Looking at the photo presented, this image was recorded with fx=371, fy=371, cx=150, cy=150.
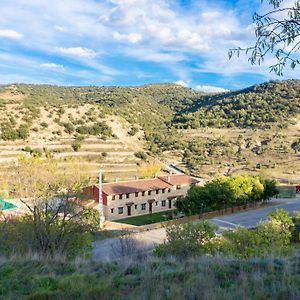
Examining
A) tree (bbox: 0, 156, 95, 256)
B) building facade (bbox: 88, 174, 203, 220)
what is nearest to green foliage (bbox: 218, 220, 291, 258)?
tree (bbox: 0, 156, 95, 256)

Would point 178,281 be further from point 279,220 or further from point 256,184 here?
point 256,184

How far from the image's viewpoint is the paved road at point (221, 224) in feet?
79.4

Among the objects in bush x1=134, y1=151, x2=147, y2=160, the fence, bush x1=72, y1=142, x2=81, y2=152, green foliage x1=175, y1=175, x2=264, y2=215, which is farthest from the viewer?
bush x1=134, y1=151, x2=147, y2=160

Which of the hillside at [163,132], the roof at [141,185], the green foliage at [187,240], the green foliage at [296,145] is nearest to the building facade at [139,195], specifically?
the roof at [141,185]

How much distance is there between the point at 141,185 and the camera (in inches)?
1841

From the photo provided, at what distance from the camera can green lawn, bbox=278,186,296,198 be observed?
53.9m

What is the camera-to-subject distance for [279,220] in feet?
81.0

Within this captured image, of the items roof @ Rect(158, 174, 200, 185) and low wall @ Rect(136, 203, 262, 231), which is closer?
low wall @ Rect(136, 203, 262, 231)

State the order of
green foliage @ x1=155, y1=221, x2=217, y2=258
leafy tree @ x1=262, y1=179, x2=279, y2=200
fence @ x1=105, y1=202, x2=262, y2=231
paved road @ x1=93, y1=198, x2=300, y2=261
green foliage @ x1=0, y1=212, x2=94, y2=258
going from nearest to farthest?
green foliage @ x1=0, y1=212, x2=94, y2=258 → green foliage @ x1=155, y1=221, x2=217, y2=258 → paved road @ x1=93, y1=198, x2=300, y2=261 → fence @ x1=105, y1=202, x2=262, y2=231 → leafy tree @ x1=262, y1=179, x2=279, y2=200

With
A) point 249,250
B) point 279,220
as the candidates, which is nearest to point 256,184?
point 279,220

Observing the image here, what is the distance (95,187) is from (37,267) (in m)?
36.2

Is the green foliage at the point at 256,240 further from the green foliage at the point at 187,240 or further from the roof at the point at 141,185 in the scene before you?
the roof at the point at 141,185

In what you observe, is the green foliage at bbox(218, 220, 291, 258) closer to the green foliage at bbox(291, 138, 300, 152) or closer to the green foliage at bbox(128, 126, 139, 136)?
the green foliage at bbox(291, 138, 300, 152)

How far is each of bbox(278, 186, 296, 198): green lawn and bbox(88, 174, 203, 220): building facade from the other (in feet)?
47.6
